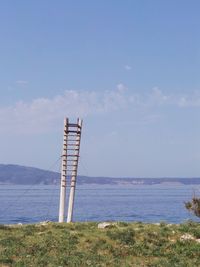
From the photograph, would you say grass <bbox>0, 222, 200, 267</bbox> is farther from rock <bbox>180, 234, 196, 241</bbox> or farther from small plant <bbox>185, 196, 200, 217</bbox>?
small plant <bbox>185, 196, 200, 217</bbox>

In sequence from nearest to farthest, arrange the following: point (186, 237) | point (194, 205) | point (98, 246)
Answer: point (98, 246) < point (186, 237) < point (194, 205)

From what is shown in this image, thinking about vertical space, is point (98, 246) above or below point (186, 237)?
below

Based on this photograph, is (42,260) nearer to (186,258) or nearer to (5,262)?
(5,262)

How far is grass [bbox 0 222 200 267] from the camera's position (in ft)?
72.7

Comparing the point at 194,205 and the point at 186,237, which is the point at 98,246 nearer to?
the point at 186,237

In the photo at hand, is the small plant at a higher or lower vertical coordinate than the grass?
higher

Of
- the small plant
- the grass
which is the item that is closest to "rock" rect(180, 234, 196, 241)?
the grass

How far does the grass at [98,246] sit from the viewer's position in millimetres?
Result: 22156

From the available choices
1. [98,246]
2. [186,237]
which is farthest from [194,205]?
[98,246]

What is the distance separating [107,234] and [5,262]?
5549 millimetres

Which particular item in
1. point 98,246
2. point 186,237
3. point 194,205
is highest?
point 194,205

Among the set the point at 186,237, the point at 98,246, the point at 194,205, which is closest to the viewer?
the point at 98,246

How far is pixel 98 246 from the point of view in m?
24.3

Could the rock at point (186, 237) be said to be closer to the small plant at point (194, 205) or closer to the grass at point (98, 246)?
the grass at point (98, 246)
